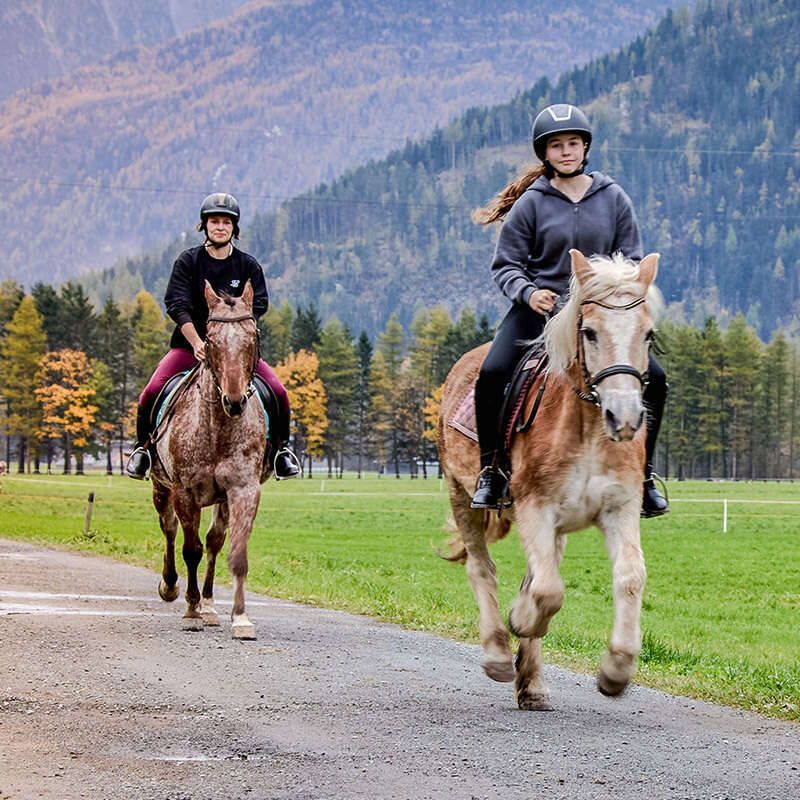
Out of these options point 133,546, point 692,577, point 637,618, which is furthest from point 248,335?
point 692,577

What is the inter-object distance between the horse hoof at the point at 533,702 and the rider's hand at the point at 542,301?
2.46m

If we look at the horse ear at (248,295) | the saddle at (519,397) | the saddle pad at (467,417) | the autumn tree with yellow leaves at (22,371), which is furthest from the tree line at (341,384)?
the saddle at (519,397)

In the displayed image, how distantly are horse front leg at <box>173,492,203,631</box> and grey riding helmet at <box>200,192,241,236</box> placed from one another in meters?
2.76

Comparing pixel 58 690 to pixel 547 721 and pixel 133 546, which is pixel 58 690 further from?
pixel 133 546

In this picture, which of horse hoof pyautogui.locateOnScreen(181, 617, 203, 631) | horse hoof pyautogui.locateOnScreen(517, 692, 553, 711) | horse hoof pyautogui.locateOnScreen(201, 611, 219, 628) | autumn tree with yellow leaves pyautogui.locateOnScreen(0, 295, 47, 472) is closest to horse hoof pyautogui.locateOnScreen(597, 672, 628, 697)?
horse hoof pyautogui.locateOnScreen(517, 692, 553, 711)

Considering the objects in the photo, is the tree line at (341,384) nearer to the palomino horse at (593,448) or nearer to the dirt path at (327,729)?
the dirt path at (327,729)

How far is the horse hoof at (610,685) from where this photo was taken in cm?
768

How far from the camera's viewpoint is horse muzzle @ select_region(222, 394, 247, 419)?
12.3 meters

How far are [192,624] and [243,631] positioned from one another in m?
0.88

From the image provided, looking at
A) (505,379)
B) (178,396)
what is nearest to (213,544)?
(178,396)

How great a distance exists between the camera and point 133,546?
26.0 m

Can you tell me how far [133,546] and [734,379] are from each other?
404 ft

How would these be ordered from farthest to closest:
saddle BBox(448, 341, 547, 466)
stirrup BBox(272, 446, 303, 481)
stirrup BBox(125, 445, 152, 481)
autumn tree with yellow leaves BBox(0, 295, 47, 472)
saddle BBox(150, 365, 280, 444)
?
autumn tree with yellow leaves BBox(0, 295, 47, 472), stirrup BBox(125, 445, 152, 481), stirrup BBox(272, 446, 303, 481), saddle BBox(150, 365, 280, 444), saddle BBox(448, 341, 547, 466)

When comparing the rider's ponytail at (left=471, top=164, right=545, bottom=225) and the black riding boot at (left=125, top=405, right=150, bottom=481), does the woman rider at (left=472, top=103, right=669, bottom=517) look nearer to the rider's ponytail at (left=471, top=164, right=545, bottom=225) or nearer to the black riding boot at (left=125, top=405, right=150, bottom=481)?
→ the rider's ponytail at (left=471, top=164, right=545, bottom=225)
